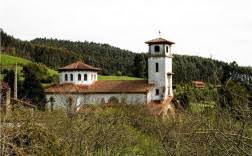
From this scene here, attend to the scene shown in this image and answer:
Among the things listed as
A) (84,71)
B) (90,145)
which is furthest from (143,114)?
(84,71)

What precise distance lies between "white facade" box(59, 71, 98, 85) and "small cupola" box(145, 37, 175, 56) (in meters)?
7.71

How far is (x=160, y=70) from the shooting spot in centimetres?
6581

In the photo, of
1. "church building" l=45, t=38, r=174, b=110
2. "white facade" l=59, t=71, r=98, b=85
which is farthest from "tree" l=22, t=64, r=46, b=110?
"white facade" l=59, t=71, r=98, b=85

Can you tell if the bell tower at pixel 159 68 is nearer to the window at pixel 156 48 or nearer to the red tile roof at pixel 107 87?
the window at pixel 156 48

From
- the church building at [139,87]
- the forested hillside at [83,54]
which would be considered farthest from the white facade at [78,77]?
the forested hillside at [83,54]

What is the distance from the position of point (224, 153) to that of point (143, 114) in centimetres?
2752

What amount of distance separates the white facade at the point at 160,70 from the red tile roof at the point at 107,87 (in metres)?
1.02

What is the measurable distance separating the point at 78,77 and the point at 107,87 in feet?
15.4

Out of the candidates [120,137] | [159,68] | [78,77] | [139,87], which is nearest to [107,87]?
[139,87]

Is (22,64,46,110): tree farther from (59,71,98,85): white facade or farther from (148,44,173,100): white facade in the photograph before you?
(148,44,173,100): white facade

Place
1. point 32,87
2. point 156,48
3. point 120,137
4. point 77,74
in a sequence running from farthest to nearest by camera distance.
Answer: point 77,74
point 156,48
point 32,87
point 120,137

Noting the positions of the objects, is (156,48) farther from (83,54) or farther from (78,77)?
(83,54)

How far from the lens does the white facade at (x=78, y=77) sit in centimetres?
6875

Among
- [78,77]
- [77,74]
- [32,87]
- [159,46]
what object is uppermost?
[159,46]
